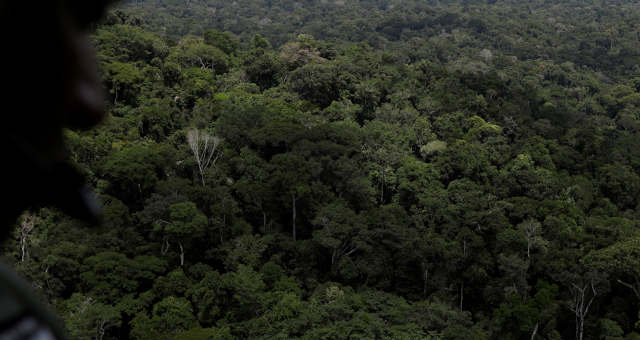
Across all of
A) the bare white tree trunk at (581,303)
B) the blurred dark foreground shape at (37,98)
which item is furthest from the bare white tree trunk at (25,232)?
the bare white tree trunk at (581,303)

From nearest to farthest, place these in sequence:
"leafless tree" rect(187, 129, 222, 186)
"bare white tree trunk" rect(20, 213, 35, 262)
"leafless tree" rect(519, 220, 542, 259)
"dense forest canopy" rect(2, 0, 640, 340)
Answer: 1. "dense forest canopy" rect(2, 0, 640, 340)
2. "bare white tree trunk" rect(20, 213, 35, 262)
3. "leafless tree" rect(519, 220, 542, 259)
4. "leafless tree" rect(187, 129, 222, 186)

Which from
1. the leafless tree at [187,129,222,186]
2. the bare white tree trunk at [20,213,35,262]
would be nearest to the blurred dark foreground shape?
the bare white tree trunk at [20,213,35,262]

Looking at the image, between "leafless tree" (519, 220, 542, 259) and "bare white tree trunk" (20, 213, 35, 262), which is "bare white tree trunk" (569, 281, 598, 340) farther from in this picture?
"bare white tree trunk" (20, 213, 35, 262)

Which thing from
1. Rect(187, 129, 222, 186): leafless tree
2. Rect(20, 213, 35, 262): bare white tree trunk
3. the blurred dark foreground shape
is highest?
the blurred dark foreground shape

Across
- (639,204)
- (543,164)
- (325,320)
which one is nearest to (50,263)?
(325,320)

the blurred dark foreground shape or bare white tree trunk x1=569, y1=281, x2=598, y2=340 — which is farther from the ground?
the blurred dark foreground shape

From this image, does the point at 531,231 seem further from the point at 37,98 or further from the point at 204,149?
the point at 37,98

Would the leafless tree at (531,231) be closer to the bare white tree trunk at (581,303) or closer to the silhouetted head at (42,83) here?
the bare white tree trunk at (581,303)
